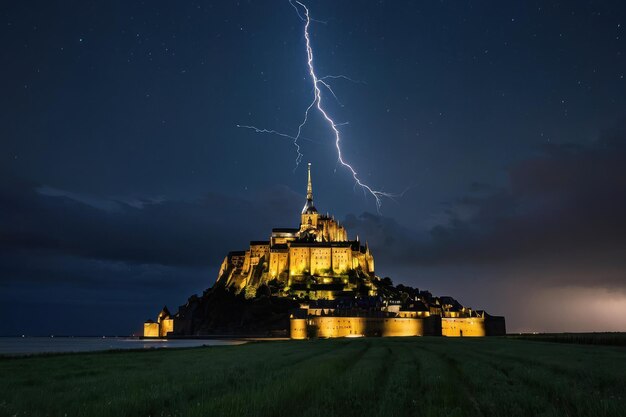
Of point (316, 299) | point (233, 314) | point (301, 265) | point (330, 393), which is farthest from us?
point (301, 265)

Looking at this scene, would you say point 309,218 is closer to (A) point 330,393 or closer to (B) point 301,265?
(B) point 301,265

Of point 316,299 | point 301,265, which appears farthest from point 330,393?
point 301,265

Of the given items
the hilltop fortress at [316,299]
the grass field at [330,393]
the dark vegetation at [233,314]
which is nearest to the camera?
the grass field at [330,393]

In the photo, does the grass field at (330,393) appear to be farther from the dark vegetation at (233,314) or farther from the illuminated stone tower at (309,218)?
the illuminated stone tower at (309,218)

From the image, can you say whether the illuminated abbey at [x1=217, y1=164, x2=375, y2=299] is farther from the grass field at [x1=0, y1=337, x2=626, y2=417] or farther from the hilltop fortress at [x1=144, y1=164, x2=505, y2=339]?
the grass field at [x1=0, y1=337, x2=626, y2=417]

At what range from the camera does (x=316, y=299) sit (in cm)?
12812

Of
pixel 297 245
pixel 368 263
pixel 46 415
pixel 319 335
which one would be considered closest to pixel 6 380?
pixel 46 415

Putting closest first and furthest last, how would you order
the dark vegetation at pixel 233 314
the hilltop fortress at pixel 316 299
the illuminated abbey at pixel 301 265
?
the hilltop fortress at pixel 316 299, the dark vegetation at pixel 233 314, the illuminated abbey at pixel 301 265

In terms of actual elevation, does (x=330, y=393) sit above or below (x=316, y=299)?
below

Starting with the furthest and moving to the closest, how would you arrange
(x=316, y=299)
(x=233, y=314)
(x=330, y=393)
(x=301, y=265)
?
(x=301, y=265) < (x=233, y=314) < (x=316, y=299) < (x=330, y=393)

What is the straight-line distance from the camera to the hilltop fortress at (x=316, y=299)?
10981cm

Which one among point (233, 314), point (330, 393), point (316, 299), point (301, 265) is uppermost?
point (301, 265)

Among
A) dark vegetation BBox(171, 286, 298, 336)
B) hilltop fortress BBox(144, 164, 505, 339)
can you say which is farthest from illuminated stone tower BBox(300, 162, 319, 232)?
dark vegetation BBox(171, 286, 298, 336)

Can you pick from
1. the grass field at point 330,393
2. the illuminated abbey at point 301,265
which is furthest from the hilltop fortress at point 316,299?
the grass field at point 330,393
